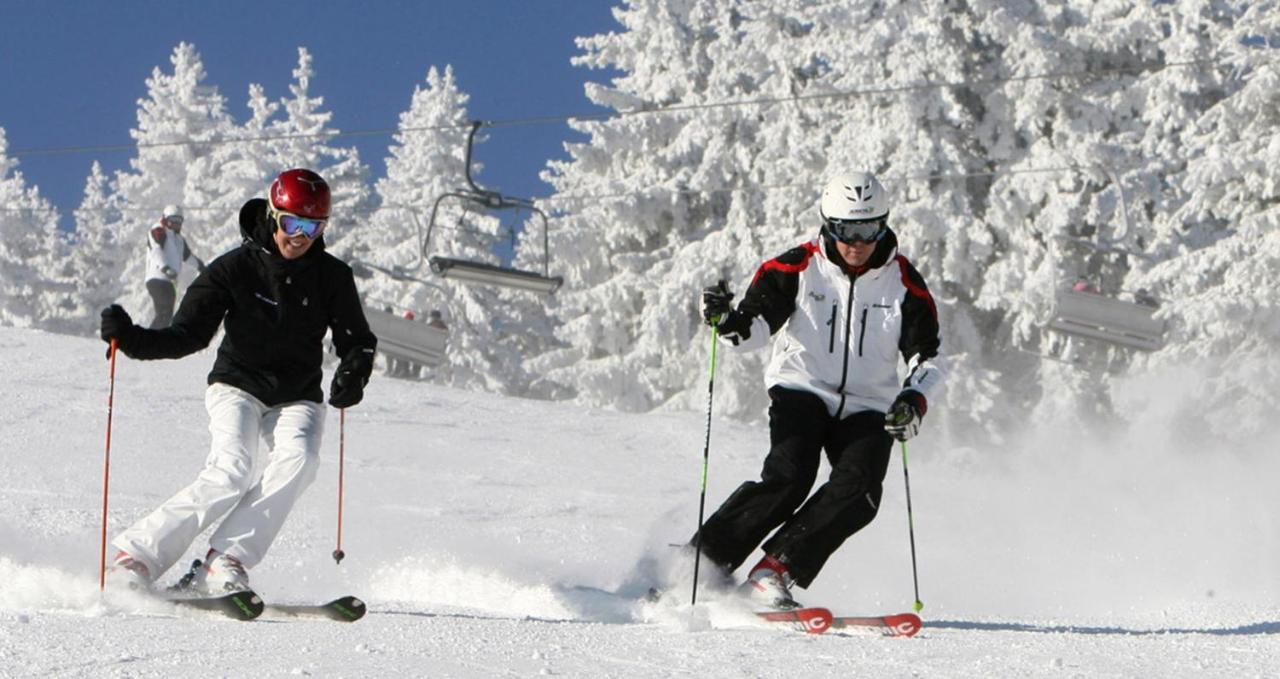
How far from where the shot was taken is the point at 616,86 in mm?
37750

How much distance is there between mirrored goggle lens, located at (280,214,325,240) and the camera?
6086mm

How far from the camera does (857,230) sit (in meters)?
6.45

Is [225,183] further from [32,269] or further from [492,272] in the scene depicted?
[492,272]

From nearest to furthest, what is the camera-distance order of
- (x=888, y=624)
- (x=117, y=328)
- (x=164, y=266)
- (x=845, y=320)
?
(x=888, y=624)
(x=117, y=328)
(x=845, y=320)
(x=164, y=266)

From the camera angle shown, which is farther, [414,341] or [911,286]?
[414,341]

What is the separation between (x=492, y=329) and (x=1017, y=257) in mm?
15677

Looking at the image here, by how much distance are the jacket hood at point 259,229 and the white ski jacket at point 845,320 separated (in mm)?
1746

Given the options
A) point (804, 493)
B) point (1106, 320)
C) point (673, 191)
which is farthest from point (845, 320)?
point (673, 191)

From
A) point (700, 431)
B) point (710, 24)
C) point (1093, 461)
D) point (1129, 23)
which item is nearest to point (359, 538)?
point (700, 431)

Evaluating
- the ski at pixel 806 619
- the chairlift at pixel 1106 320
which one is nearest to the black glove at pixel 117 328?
the ski at pixel 806 619

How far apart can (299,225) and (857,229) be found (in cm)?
210

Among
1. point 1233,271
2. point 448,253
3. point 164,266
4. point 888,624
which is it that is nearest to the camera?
point 888,624

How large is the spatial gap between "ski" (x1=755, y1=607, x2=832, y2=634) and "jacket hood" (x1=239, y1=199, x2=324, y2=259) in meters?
2.16

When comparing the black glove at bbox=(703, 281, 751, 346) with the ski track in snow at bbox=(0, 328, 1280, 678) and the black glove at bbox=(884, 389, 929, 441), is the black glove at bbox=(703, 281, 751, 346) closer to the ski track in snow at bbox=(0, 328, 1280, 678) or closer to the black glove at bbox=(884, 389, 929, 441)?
the black glove at bbox=(884, 389, 929, 441)
